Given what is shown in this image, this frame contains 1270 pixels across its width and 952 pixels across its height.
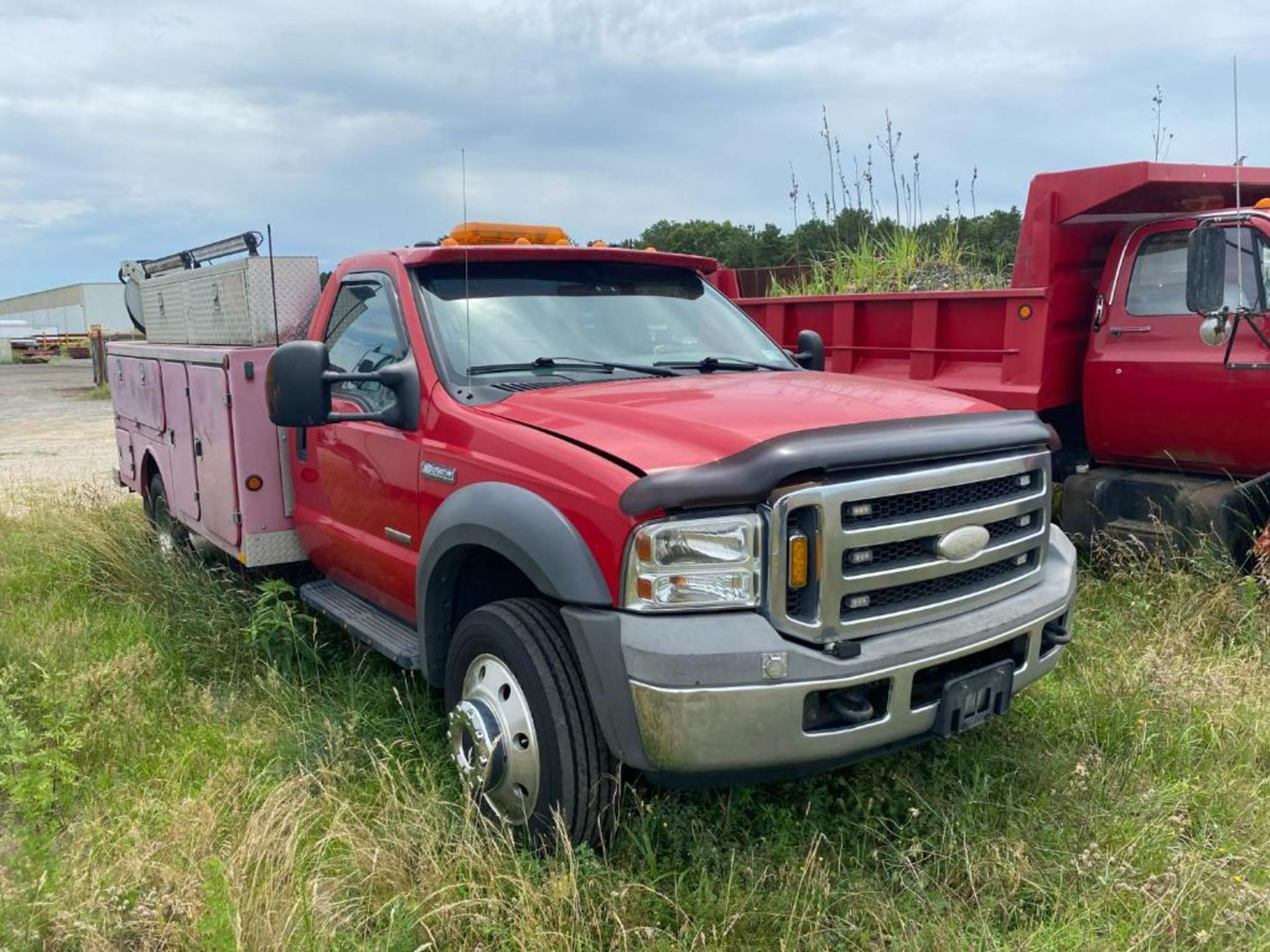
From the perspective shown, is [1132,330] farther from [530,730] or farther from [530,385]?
[530,730]

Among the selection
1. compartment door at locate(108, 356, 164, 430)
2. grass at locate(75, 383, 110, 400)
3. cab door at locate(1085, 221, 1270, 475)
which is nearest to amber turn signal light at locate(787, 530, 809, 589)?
cab door at locate(1085, 221, 1270, 475)

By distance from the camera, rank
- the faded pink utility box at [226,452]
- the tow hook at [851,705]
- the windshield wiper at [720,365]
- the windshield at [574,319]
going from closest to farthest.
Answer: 1. the tow hook at [851,705]
2. the windshield at [574,319]
3. the windshield wiper at [720,365]
4. the faded pink utility box at [226,452]

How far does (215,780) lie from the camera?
3719mm

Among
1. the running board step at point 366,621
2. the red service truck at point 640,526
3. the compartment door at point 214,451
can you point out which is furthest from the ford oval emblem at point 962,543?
the compartment door at point 214,451

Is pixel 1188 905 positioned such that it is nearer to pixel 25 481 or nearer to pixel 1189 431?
pixel 1189 431

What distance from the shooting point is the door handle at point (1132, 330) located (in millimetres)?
6047

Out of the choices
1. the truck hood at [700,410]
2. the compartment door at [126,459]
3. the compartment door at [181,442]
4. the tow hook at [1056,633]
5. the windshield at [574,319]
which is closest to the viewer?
the truck hood at [700,410]

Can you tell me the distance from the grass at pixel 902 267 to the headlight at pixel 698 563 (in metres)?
7.19

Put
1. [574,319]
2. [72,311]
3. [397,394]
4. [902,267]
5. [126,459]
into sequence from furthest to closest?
1. [72,311]
2. [902,267]
3. [126,459]
4. [574,319]
5. [397,394]

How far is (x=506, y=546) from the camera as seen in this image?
A: 3.16 metres

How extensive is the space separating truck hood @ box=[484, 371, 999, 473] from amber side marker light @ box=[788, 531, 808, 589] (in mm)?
287

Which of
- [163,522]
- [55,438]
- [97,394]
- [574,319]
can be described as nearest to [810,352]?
[574,319]

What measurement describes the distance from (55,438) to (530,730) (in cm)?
1640

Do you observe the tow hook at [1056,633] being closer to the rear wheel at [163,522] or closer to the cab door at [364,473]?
the cab door at [364,473]
